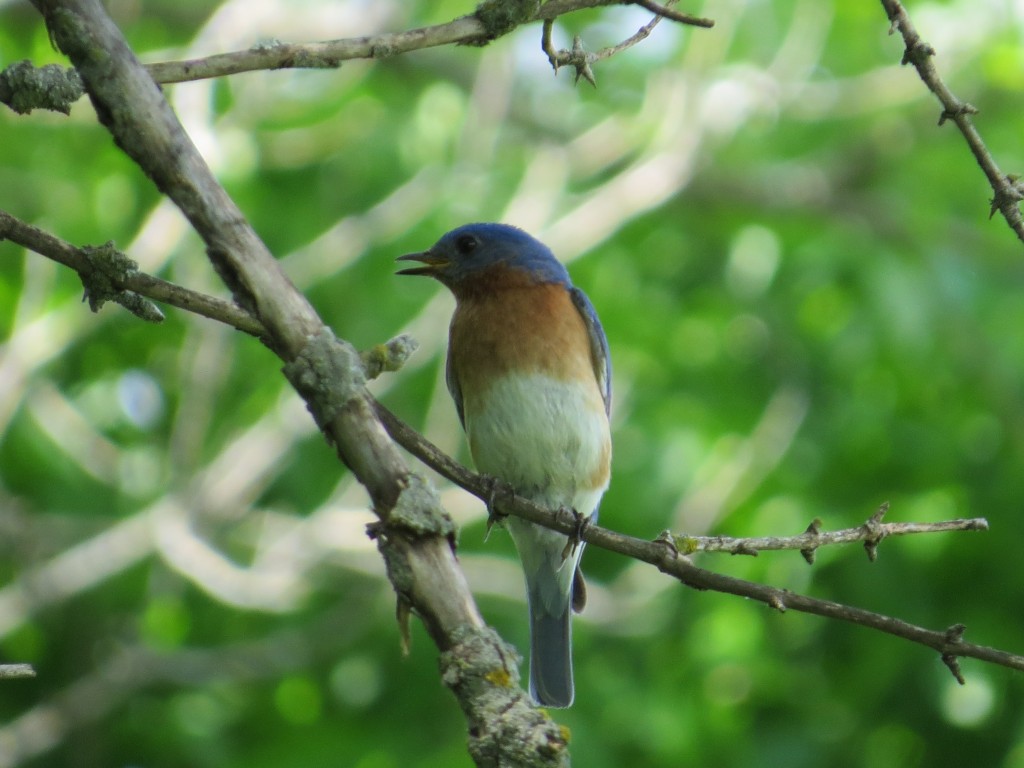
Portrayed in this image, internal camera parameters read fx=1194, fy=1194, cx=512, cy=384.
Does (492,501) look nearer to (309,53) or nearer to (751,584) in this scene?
(751,584)

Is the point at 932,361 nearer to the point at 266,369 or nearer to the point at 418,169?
the point at 418,169

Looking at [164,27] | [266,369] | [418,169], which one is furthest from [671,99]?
[164,27]

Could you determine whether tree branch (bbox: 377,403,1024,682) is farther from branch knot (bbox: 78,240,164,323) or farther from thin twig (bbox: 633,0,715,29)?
thin twig (bbox: 633,0,715,29)

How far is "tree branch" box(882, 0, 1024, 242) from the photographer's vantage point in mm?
2559

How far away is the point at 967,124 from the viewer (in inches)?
101

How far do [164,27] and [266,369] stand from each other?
3.69m

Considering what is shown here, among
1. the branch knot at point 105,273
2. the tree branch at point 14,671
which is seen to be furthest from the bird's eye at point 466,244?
the tree branch at point 14,671

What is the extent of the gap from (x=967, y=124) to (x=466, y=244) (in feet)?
11.9

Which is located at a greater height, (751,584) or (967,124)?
(967,124)

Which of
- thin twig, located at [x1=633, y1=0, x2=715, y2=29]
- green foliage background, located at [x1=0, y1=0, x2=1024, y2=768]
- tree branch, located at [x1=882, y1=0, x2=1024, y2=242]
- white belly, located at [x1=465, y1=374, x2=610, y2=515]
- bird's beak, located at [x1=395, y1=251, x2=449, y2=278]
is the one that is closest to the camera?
tree branch, located at [x1=882, y1=0, x2=1024, y2=242]

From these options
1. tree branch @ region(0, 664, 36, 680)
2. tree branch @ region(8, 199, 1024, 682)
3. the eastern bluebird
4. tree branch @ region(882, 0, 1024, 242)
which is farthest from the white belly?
tree branch @ region(0, 664, 36, 680)

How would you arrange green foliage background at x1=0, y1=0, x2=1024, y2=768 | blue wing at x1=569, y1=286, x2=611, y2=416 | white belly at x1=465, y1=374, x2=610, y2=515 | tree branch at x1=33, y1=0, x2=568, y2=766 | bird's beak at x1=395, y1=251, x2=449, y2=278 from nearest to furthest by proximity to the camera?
tree branch at x1=33, y1=0, x2=568, y2=766
white belly at x1=465, y1=374, x2=610, y2=515
blue wing at x1=569, y1=286, x2=611, y2=416
bird's beak at x1=395, y1=251, x2=449, y2=278
green foliage background at x1=0, y1=0, x2=1024, y2=768

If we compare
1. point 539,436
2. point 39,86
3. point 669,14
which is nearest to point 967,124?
point 669,14

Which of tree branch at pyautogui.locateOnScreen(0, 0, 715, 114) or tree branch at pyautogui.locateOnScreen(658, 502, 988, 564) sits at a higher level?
tree branch at pyautogui.locateOnScreen(0, 0, 715, 114)
